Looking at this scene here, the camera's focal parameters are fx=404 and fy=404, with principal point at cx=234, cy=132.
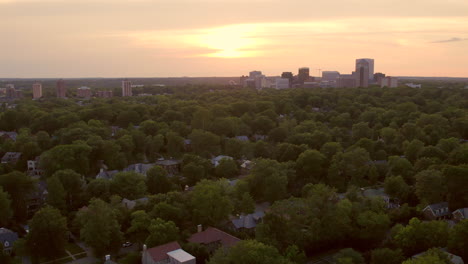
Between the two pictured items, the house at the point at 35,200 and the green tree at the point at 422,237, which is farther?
the house at the point at 35,200

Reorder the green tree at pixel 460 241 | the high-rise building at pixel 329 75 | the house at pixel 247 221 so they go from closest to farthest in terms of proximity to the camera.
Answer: the green tree at pixel 460 241, the house at pixel 247 221, the high-rise building at pixel 329 75

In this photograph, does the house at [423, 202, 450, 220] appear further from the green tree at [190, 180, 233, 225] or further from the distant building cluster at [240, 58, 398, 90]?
the distant building cluster at [240, 58, 398, 90]

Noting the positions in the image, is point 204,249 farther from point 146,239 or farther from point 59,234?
point 59,234

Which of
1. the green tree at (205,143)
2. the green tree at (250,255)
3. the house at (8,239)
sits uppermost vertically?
the green tree at (205,143)

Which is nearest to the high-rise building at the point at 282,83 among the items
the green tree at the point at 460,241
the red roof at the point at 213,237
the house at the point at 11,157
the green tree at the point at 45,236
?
the house at the point at 11,157

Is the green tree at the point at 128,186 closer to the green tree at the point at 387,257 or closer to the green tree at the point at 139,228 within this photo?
the green tree at the point at 139,228

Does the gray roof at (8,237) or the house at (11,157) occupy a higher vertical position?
the house at (11,157)
